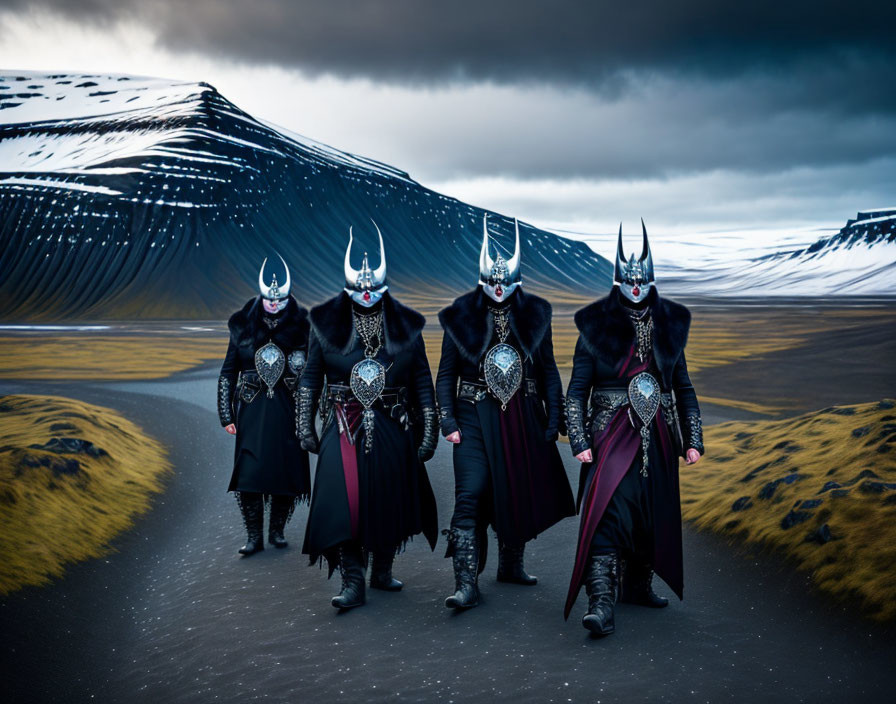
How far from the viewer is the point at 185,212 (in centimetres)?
8838

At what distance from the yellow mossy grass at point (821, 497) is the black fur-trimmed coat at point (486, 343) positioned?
75.8 inches

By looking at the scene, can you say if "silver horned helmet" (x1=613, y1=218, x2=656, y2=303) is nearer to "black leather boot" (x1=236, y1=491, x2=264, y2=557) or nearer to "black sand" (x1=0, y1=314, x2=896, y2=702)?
"black sand" (x1=0, y1=314, x2=896, y2=702)

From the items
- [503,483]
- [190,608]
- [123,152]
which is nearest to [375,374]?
[503,483]

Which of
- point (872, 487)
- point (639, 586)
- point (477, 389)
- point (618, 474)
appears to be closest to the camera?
point (618, 474)

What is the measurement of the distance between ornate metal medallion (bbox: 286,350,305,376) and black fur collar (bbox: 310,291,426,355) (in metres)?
1.27

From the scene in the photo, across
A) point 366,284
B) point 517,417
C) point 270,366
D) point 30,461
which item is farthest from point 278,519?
point 30,461

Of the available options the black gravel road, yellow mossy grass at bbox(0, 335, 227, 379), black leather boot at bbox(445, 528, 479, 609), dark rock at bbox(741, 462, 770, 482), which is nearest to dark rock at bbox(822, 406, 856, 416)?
dark rock at bbox(741, 462, 770, 482)

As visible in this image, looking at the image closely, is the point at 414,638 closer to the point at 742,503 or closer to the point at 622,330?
the point at 622,330

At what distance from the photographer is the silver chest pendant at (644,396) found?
448 cm

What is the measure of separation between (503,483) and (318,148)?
114779mm

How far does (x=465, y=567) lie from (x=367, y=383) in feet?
3.91

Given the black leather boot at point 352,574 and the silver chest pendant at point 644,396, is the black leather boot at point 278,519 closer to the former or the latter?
the black leather boot at point 352,574

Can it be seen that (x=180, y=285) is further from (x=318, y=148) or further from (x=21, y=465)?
(x=21, y=465)

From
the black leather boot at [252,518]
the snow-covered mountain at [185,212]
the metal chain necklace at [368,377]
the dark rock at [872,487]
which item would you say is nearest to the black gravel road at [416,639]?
the black leather boot at [252,518]
